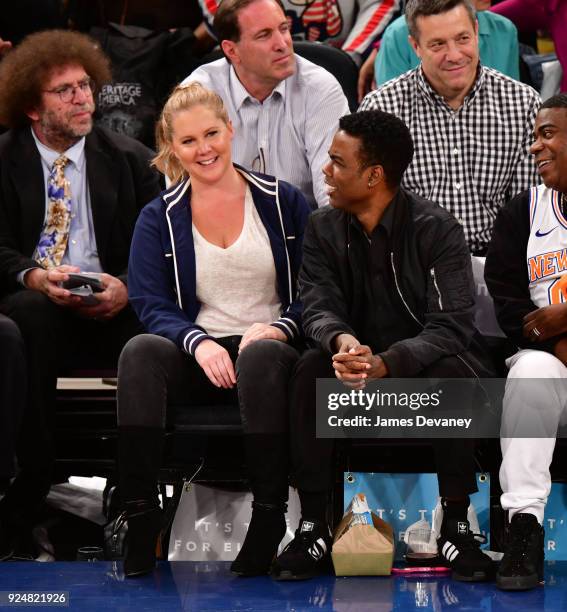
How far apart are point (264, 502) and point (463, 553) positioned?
54 centimetres

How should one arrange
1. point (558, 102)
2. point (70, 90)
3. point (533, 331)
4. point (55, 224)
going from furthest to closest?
point (70, 90) < point (55, 224) < point (558, 102) < point (533, 331)

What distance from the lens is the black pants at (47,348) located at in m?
3.44

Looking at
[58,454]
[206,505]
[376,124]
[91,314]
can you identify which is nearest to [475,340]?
[376,124]

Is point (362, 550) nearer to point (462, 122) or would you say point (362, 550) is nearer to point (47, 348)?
point (47, 348)

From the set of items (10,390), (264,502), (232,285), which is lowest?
(264,502)

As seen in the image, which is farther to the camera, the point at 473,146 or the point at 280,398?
the point at 473,146

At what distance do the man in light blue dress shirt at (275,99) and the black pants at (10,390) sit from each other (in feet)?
3.79

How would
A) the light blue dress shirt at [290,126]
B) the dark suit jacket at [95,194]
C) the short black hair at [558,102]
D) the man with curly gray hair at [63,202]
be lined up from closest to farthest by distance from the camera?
the short black hair at [558,102] < the man with curly gray hair at [63,202] < the dark suit jacket at [95,194] < the light blue dress shirt at [290,126]

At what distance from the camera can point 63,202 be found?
12.8 ft

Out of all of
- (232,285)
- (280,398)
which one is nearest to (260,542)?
(280,398)

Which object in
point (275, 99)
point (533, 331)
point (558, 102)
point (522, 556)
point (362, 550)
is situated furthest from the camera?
point (275, 99)

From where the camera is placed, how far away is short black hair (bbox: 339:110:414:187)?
332 centimetres

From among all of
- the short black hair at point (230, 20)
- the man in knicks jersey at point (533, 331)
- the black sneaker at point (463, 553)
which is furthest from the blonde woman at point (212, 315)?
the short black hair at point (230, 20)

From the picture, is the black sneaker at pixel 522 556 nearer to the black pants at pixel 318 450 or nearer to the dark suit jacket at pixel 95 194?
the black pants at pixel 318 450
